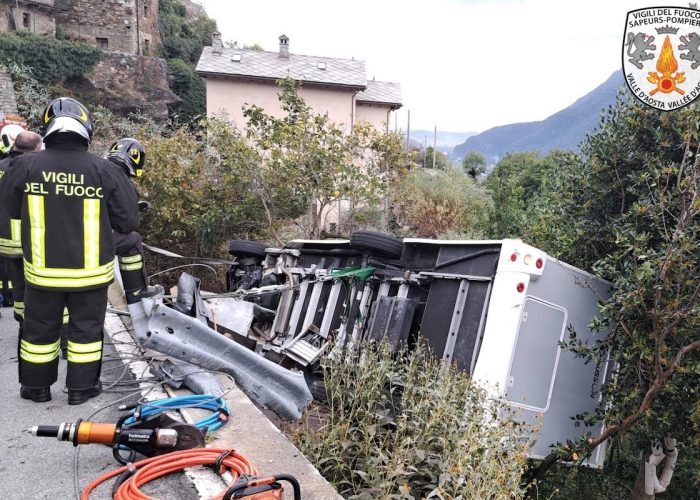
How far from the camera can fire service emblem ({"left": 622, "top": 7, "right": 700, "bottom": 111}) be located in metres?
3.83

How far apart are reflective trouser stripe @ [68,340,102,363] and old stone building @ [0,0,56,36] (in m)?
35.4

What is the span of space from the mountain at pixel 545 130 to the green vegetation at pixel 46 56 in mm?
28424

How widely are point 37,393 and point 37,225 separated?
110 cm

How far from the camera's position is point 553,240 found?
519cm

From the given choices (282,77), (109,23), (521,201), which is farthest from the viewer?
(109,23)

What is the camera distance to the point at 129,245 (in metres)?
5.17

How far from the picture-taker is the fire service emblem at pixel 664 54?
3.83 metres

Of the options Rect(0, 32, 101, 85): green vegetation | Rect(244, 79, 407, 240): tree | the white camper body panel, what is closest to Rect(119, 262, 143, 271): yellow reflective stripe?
the white camper body panel

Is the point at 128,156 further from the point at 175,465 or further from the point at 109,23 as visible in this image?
the point at 109,23

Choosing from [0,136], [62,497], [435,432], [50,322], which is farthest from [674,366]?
[0,136]

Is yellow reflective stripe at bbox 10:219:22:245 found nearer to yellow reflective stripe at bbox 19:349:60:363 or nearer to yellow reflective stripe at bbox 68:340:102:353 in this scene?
yellow reflective stripe at bbox 19:349:60:363

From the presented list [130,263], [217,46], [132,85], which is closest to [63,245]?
[130,263]

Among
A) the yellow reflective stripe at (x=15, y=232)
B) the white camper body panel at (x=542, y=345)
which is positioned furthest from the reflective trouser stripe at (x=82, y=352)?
the white camper body panel at (x=542, y=345)

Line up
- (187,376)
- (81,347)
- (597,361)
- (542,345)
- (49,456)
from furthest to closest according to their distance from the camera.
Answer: (597,361)
(542,345)
(187,376)
(81,347)
(49,456)
